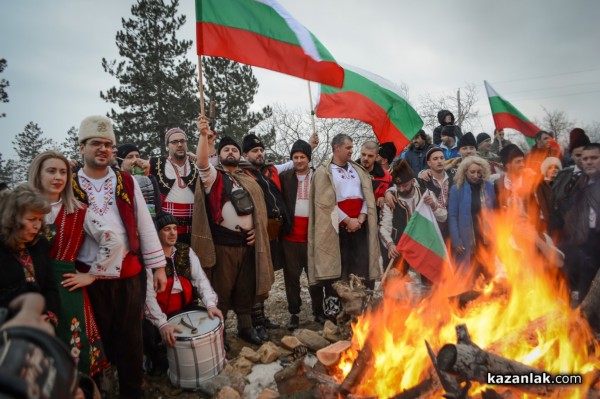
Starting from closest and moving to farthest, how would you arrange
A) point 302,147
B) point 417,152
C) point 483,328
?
point 483,328 → point 302,147 → point 417,152

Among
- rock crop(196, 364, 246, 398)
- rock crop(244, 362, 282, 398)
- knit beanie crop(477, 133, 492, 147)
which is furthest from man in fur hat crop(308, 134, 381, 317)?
knit beanie crop(477, 133, 492, 147)

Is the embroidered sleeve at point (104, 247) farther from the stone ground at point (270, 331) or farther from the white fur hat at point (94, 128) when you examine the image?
the stone ground at point (270, 331)

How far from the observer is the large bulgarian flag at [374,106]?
5.52 metres

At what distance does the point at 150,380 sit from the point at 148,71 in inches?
708

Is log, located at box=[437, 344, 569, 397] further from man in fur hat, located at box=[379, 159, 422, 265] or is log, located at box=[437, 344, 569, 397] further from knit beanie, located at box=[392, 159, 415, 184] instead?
knit beanie, located at box=[392, 159, 415, 184]

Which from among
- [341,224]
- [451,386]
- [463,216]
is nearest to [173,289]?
[341,224]

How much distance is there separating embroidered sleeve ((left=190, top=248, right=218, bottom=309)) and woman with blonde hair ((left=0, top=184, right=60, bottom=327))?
1.57 meters

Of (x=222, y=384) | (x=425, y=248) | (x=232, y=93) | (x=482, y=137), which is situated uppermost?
(x=232, y=93)

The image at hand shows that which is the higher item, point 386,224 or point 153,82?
point 153,82

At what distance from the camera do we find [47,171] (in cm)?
288

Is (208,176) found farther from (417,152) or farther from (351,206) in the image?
(417,152)

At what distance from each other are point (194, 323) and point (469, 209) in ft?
13.5

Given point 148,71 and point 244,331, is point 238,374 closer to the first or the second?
point 244,331

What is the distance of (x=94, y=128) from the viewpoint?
3.16 m
